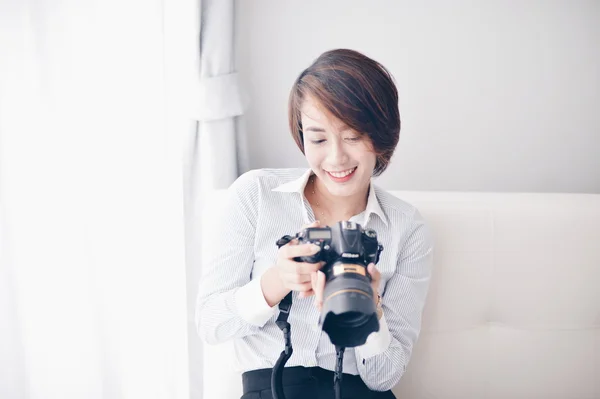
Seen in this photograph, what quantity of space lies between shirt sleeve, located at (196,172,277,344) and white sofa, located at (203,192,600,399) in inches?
5.3

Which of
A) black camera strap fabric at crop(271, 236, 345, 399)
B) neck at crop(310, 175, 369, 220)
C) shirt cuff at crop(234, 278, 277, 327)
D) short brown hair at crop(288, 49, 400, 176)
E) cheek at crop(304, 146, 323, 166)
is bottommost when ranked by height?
black camera strap fabric at crop(271, 236, 345, 399)

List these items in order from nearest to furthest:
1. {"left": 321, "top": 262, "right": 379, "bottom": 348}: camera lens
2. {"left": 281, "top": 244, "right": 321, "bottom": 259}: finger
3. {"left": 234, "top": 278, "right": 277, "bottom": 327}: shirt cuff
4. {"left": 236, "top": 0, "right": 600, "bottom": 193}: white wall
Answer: {"left": 321, "top": 262, "right": 379, "bottom": 348}: camera lens → {"left": 281, "top": 244, "right": 321, "bottom": 259}: finger → {"left": 234, "top": 278, "right": 277, "bottom": 327}: shirt cuff → {"left": 236, "top": 0, "right": 600, "bottom": 193}: white wall

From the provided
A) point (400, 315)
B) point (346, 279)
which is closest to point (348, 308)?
point (346, 279)

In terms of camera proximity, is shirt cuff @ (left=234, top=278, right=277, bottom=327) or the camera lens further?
shirt cuff @ (left=234, top=278, right=277, bottom=327)

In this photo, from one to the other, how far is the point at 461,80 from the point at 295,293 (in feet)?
2.54

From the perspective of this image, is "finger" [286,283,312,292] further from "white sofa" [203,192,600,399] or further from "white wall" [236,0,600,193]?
"white wall" [236,0,600,193]

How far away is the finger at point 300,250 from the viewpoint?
790 millimetres

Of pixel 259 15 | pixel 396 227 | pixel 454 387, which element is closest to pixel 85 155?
pixel 259 15

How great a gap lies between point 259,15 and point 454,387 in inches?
41.5

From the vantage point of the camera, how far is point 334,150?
3.15 feet

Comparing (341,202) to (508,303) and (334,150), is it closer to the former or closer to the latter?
(334,150)

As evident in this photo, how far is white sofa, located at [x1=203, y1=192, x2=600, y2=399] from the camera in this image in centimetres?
118

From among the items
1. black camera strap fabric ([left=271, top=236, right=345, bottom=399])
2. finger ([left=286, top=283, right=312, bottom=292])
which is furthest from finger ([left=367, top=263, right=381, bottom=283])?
black camera strap fabric ([left=271, top=236, right=345, bottom=399])

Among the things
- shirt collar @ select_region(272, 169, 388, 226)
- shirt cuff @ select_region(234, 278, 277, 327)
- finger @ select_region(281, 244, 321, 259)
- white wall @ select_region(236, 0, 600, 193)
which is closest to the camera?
finger @ select_region(281, 244, 321, 259)
